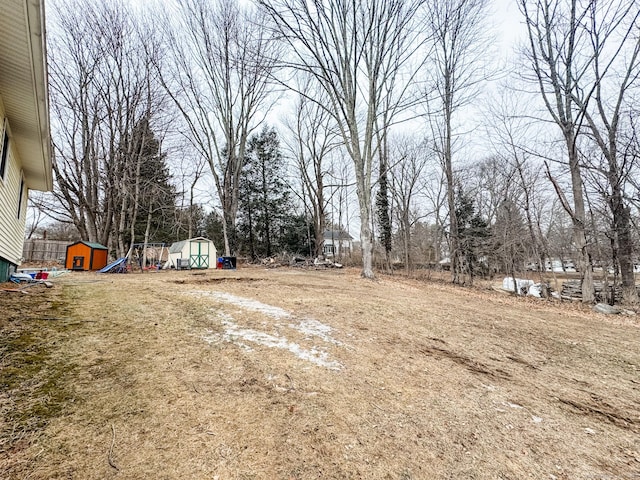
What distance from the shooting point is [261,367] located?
8.14ft

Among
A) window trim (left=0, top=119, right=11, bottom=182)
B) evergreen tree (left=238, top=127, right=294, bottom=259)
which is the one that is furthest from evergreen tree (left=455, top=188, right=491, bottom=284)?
window trim (left=0, top=119, right=11, bottom=182)

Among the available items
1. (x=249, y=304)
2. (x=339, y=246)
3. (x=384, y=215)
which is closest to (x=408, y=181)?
(x=384, y=215)

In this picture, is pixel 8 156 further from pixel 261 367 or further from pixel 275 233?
pixel 275 233

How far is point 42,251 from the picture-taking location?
17.1 m

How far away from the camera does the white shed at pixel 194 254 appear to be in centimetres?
1423

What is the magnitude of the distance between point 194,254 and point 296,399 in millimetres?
13907

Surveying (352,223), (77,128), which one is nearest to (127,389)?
(77,128)

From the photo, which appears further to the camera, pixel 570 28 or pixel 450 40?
pixel 450 40

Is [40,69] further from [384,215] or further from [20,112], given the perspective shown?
[384,215]

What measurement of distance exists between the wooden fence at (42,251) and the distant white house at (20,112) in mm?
10959

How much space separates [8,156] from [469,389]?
940 cm

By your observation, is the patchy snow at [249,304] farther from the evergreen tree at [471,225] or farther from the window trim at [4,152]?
the evergreen tree at [471,225]

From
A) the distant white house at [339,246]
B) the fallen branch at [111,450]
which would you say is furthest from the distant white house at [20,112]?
the distant white house at [339,246]

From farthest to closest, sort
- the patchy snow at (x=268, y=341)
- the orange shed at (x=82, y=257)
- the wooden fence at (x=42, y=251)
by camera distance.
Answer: the wooden fence at (x=42, y=251)
the orange shed at (x=82, y=257)
the patchy snow at (x=268, y=341)
